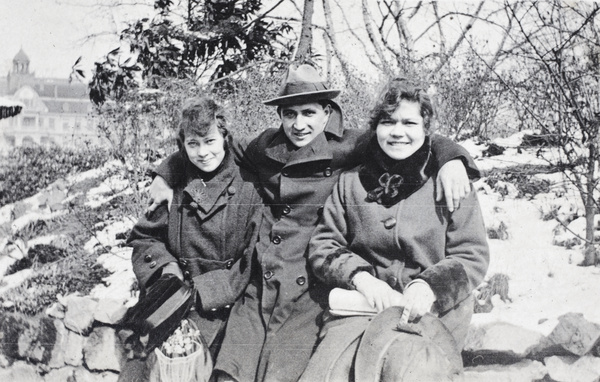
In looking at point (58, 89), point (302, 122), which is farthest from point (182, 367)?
point (58, 89)

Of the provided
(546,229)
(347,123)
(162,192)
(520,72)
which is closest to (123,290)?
(162,192)

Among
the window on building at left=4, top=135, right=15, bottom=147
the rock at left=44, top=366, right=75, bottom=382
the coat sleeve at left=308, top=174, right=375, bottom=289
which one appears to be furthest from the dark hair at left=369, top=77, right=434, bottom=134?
the window on building at left=4, top=135, right=15, bottom=147

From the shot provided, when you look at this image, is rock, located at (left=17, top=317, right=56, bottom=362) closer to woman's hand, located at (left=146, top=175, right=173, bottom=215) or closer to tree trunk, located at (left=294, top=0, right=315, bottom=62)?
woman's hand, located at (left=146, top=175, right=173, bottom=215)

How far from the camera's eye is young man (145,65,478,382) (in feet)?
8.30

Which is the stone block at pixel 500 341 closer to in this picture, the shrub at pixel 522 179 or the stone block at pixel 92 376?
the shrub at pixel 522 179

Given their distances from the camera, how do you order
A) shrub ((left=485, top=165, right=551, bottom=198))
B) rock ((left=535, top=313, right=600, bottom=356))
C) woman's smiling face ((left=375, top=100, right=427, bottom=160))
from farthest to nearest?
shrub ((left=485, top=165, right=551, bottom=198))
rock ((left=535, top=313, right=600, bottom=356))
woman's smiling face ((left=375, top=100, right=427, bottom=160))

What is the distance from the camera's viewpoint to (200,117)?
2.74 metres

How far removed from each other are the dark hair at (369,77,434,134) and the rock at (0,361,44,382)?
245 centimetres

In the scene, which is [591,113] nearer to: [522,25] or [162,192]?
[522,25]

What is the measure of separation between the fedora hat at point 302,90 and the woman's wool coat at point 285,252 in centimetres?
15

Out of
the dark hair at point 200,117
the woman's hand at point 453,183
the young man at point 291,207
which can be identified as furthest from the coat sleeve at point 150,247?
the woman's hand at point 453,183

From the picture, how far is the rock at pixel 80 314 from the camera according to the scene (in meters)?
3.26

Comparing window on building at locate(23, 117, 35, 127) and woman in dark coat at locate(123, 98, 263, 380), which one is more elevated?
window on building at locate(23, 117, 35, 127)

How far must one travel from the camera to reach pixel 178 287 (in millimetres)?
2689
